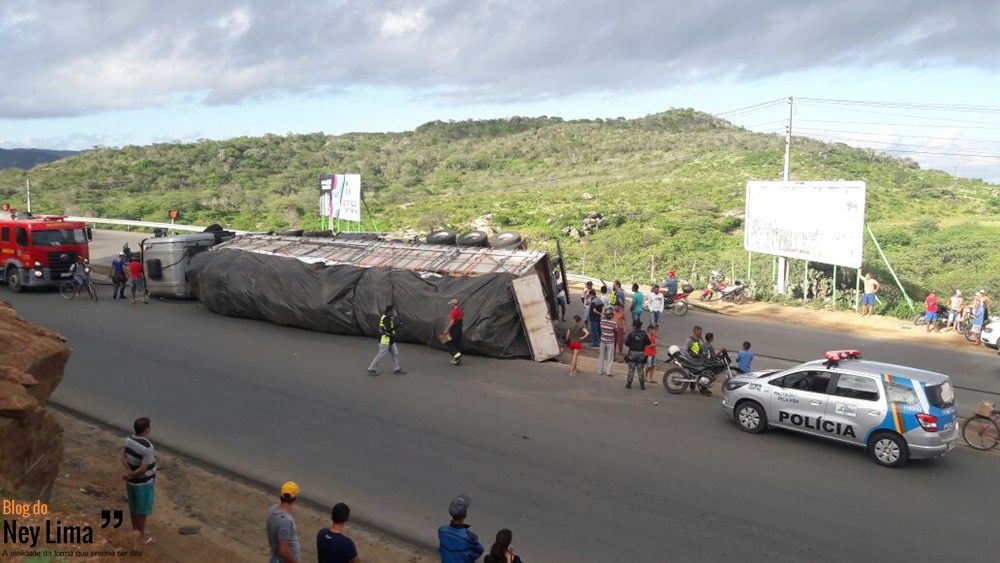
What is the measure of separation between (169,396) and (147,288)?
40.1 feet

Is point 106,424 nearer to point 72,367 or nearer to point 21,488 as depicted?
point 72,367

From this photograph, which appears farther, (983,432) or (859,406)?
(983,432)

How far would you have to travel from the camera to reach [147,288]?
2466cm

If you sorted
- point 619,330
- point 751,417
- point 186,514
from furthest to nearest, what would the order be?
point 619,330
point 751,417
point 186,514

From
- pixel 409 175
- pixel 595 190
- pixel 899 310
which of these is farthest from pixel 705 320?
pixel 409 175

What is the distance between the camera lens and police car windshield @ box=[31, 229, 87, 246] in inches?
961

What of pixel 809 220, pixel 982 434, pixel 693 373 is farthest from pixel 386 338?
pixel 809 220

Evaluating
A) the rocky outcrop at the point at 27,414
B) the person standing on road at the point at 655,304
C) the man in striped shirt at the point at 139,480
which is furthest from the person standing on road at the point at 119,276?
the man in striped shirt at the point at 139,480

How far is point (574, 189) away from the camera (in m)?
67.4

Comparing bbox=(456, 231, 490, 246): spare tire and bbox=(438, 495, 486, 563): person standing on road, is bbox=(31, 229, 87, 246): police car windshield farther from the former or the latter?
bbox=(438, 495, 486, 563): person standing on road

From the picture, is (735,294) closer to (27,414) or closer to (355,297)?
(355,297)

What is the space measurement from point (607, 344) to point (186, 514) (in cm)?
919

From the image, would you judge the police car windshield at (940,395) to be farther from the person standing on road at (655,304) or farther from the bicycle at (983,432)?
the person standing on road at (655,304)

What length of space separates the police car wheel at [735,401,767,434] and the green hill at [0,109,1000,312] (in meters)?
18.1
